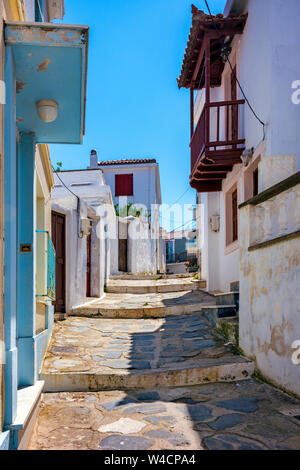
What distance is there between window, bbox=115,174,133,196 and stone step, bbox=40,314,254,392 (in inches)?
772

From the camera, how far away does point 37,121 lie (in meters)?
4.02

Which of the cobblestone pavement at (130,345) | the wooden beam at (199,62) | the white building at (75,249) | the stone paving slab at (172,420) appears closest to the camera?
the stone paving slab at (172,420)

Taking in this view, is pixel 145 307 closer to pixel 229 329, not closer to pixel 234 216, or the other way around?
pixel 234 216

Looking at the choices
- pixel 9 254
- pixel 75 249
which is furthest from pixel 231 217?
pixel 9 254

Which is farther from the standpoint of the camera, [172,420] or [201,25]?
[201,25]

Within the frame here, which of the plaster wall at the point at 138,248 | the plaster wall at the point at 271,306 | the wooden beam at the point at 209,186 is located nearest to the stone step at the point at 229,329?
the plaster wall at the point at 271,306

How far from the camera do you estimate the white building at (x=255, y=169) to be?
4.24m

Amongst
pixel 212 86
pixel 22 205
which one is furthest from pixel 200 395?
pixel 212 86

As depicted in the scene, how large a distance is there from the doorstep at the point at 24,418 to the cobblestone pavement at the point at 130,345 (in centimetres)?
121

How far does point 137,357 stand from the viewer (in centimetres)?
575

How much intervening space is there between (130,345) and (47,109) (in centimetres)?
419

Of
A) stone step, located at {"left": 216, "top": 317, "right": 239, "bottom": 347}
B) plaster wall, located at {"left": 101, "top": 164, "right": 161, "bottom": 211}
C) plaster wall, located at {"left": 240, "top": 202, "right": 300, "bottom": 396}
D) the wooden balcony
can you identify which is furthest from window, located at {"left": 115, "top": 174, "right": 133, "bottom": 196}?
plaster wall, located at {"left": 240, "top": 202, "right": 300, "bottom": 396}

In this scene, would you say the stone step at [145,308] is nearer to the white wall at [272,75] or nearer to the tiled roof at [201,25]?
the white wall at [272,75]

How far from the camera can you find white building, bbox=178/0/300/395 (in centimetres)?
424
